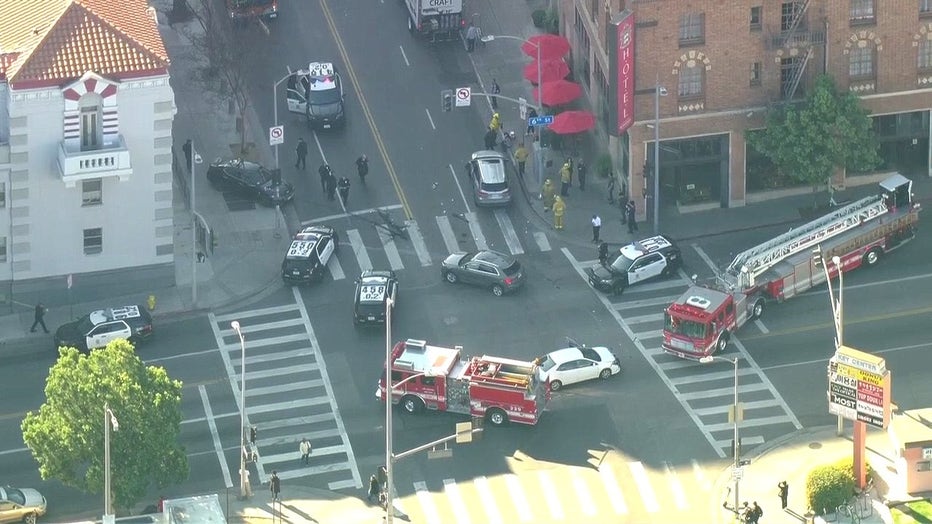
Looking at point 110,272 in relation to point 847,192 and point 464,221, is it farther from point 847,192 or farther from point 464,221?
point 847,192

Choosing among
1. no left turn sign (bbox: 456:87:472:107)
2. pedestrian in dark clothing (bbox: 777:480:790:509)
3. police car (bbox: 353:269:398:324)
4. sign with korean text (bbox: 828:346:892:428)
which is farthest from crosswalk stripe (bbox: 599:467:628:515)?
no left turn sign (bbox: 456:87:472:107)

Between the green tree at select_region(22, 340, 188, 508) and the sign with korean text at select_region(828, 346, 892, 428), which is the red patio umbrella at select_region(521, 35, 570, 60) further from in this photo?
the green tree at select_region(22, 340, 188, 508)

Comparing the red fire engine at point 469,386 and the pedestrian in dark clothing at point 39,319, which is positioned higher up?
the pedestrian in dark clothing at point 39,319

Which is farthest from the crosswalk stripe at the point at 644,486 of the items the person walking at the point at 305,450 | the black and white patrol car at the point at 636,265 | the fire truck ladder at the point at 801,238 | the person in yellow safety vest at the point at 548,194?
the person in yellow safety vest at the point at 548,194

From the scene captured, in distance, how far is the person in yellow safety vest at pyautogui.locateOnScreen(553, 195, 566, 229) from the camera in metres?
123

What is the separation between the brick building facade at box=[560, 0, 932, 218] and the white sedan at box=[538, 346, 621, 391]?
14.9 metres

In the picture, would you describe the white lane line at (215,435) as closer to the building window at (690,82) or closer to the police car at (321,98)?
the police car at (321,98)

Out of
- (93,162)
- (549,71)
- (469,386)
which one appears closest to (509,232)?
(549,71)

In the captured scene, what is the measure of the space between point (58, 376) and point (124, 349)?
2781 millimetres

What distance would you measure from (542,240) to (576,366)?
13941mm

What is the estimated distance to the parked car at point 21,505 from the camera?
334ft

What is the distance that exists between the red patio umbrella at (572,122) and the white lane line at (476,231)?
650 centimetres

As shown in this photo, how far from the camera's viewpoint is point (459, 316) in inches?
4601

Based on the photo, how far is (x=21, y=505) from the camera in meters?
102
